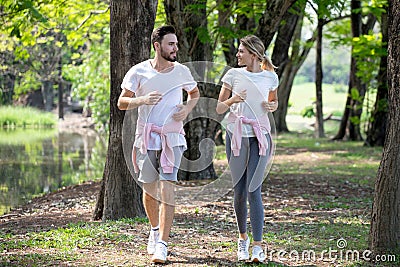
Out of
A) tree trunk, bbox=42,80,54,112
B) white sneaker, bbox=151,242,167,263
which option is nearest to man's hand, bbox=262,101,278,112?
white sneaker, bbox=151,242,167,263

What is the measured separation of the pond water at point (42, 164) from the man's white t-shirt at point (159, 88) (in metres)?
6.24

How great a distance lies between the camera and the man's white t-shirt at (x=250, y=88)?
5891 millimetres

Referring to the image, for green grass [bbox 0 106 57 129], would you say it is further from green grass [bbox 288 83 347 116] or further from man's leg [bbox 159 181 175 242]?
man's leg [bbox 159 181 175 242]

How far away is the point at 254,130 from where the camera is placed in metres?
5.80

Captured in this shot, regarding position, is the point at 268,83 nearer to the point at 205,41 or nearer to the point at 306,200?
the point at 306,200

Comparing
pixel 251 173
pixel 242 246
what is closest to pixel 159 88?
pixel 251 173

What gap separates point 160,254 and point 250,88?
1654mm

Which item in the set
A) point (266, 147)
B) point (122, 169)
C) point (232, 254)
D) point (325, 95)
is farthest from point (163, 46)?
point (325, 95)

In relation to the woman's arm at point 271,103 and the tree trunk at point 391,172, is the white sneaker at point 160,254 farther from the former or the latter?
the tree trunk at point 391,172

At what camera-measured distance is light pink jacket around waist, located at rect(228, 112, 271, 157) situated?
5.77 metres

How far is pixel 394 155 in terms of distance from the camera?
583cm

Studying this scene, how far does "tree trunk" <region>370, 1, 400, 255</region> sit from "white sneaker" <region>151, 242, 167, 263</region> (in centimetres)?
187

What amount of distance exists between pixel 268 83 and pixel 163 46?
994mm

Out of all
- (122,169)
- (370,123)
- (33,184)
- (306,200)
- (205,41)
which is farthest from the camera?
(370,123)
